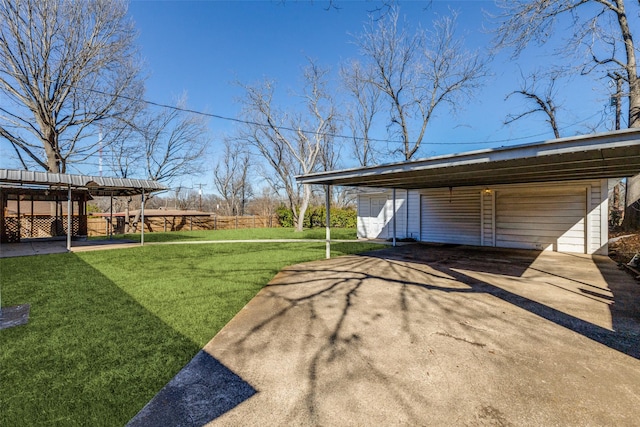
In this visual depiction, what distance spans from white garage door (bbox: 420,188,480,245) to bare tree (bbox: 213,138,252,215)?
24805 mm

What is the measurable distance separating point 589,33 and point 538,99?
7.79m

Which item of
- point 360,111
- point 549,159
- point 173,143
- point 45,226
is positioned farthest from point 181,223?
point 549,159

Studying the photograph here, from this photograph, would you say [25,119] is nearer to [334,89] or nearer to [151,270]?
[151,270]

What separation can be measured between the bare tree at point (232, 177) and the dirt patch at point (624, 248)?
29.9 meters

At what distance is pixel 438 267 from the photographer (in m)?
6.36

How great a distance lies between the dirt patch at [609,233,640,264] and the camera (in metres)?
6.94

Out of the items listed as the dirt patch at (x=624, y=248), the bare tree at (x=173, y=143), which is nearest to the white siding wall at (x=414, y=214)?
the dirt patch at (x=624, y=248)

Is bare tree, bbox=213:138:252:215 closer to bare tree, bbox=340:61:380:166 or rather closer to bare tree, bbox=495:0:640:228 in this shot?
bare tree, bbox=340:61:380:166

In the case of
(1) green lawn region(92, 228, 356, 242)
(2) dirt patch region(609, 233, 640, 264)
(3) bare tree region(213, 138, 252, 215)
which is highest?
(3) bare tree region(213, 138, 252, 215)

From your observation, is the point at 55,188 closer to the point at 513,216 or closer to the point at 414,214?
the point at 414,214

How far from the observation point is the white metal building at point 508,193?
4.36 metres

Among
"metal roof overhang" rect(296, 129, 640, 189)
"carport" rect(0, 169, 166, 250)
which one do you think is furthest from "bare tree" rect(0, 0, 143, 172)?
"metal roof overhang" rect(296, 129, 640, 189)

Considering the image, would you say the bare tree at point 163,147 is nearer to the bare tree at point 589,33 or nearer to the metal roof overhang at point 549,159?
the metal roof overhang at point 549,159

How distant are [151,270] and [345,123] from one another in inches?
725
